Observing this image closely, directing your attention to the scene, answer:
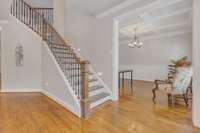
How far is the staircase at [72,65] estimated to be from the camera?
3.96 m

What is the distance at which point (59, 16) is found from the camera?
7473 millimetres

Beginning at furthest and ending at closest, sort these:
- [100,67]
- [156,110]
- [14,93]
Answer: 1. [14,93]
2. [100,67]
3. [156,110]

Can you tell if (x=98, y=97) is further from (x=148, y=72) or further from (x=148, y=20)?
(x=148, y=72)

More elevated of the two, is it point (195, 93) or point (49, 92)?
point (195, 93)

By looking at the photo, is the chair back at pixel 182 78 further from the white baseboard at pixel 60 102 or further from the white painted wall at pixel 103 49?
the white baseboard at pixel 60 102

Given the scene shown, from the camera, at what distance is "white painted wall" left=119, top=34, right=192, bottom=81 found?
332 inches

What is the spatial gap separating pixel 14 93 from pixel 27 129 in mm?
3884

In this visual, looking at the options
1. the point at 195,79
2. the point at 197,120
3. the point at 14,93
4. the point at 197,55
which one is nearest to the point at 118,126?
the point at 197,120

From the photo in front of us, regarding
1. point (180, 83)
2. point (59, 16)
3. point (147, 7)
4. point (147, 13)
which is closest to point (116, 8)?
point (147, 7)

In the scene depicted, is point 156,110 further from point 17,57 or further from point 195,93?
point 17,57

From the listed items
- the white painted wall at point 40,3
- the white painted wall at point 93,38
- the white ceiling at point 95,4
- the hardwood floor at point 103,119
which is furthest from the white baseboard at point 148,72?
the white painted wall at point 40,3

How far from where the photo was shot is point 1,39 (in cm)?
664

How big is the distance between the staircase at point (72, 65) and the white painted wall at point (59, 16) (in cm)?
66

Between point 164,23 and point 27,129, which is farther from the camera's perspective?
point 164,23
